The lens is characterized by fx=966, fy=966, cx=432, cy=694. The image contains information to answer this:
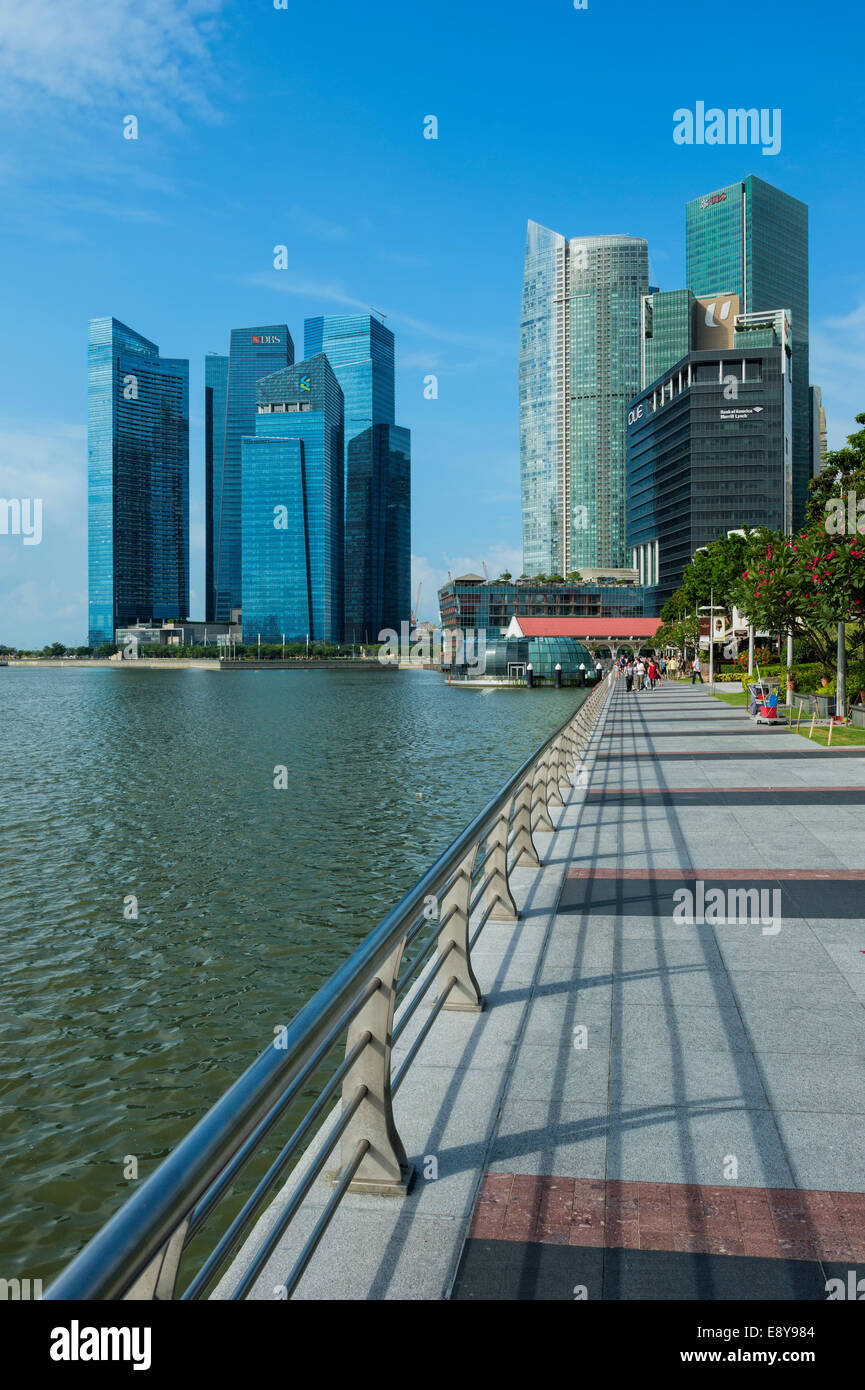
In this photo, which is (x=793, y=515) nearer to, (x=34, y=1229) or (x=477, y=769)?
(x=477, y=769)

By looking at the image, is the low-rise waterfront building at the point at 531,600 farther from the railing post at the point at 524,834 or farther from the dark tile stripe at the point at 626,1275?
the dark tile stripe at the point at 626,1275

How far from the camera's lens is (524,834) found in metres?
10.1

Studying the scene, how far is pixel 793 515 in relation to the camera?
18400 centimetres

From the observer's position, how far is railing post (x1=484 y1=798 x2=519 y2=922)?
24.9 feet

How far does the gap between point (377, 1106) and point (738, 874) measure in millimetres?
6542

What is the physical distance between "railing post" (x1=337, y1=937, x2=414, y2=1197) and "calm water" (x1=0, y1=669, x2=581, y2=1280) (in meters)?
2.86

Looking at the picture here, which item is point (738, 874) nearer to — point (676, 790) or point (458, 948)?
point (458, 948)
